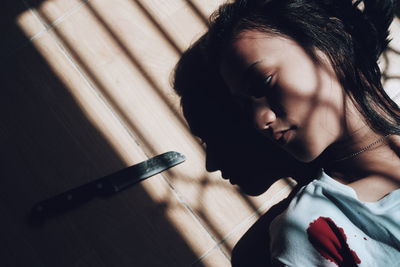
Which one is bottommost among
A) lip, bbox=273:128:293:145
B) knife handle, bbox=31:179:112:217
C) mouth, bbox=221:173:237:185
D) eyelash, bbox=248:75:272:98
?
mouth, bbox=221:173:237:185

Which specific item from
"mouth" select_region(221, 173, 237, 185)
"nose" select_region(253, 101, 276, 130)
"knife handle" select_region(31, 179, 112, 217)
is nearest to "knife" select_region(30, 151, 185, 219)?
"knife handle" select_region(31, 179, 112, 217)

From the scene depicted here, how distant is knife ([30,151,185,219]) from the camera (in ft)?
3.19

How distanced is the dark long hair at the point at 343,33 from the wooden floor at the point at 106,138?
235 millimetres

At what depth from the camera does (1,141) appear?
1.04m

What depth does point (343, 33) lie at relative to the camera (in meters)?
0.90

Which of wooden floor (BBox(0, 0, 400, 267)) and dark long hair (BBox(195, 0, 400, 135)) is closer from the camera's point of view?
dark long hair (BBox(195, 0, 400, 135))

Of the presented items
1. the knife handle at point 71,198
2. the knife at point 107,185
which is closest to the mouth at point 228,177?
the knife at point 107,185

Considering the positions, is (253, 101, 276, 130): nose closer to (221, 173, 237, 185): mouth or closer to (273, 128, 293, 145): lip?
(273, 128, 293, 145): lip

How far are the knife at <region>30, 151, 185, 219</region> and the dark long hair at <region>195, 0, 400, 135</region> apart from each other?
1.21ft

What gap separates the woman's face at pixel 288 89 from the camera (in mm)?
833

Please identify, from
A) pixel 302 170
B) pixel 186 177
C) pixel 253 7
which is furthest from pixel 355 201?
pixel 253 7

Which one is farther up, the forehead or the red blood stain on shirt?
the forehead

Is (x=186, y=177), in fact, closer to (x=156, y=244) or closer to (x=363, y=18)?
(x=156, y=244)

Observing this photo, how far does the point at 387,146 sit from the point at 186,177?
591mm
